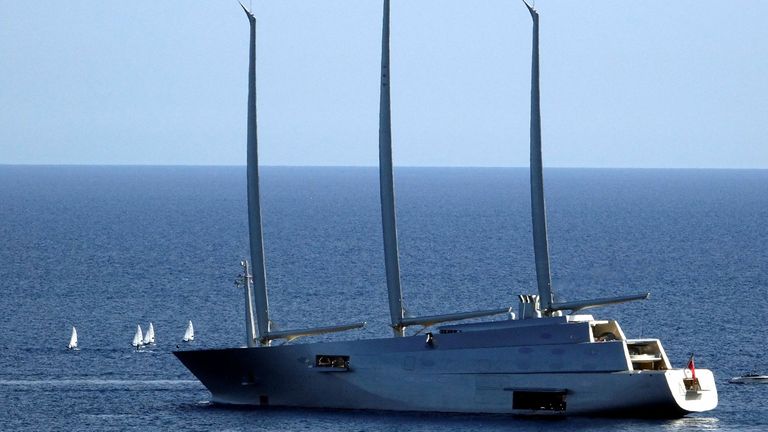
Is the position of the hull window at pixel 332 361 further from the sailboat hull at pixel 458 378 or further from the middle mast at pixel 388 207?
the middle mast at pixel 388 207

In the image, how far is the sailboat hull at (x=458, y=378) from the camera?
206 feet

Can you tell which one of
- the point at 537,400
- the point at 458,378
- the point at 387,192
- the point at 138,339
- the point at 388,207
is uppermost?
the point at 387,192

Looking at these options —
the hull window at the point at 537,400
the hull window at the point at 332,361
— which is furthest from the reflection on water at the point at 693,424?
the hull window at the point at 332,361

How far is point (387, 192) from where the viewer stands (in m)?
66.0

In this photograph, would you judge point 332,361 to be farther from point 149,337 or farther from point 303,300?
point 303,300

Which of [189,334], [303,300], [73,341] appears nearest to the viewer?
[73,341]

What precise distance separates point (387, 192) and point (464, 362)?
7266 mm

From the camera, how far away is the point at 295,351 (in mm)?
67688

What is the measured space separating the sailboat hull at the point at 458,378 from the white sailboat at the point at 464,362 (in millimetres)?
39

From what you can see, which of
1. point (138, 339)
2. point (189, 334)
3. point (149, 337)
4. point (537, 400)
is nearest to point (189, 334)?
point (189, 334)

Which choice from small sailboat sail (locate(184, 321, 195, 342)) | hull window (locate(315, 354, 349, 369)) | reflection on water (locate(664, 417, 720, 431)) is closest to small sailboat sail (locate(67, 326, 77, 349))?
small sailboat sail (locate(184, 321, 195, 342))

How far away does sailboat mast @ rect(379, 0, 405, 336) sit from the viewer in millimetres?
66125

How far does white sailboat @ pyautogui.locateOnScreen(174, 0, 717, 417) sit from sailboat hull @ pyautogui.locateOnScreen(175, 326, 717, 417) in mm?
39

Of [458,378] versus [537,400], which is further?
[458,378]
